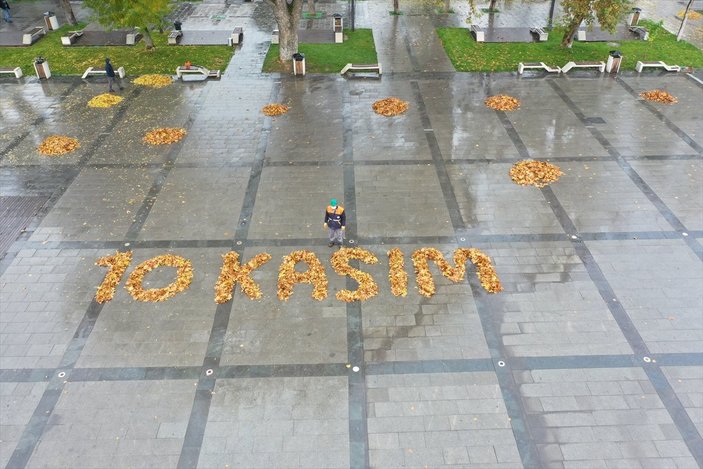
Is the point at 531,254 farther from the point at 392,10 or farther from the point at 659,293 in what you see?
the point at 392,10

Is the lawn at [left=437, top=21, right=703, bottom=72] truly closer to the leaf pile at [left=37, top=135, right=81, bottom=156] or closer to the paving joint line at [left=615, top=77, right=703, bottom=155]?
the paving joint line at [left=615, top=77, right=703, bottom=155]

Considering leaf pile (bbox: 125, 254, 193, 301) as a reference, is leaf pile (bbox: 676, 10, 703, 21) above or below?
above

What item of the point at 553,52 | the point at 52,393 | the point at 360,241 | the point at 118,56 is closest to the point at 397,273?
the point at 360,241

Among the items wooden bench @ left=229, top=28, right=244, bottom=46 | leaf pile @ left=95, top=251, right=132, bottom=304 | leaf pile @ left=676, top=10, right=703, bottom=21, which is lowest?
leaf pile @ left=95, top=251, right=132, bottom=304

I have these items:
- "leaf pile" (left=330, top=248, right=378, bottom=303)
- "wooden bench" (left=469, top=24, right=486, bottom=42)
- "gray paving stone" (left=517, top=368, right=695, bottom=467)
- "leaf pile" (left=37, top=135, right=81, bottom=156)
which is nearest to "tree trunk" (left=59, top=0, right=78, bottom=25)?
"leaf pile" (left=37, top=135, right=81, bottom=156)

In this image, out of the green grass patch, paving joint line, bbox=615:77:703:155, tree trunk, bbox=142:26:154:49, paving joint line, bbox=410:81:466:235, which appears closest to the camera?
paving joint line, bbox=410:81:466:235

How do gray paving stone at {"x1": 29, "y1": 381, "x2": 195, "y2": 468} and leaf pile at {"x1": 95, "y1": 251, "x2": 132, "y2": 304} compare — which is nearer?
gray paving stone at {"x1": 29, "y1": 381, "x2": 195, "y2": 468}

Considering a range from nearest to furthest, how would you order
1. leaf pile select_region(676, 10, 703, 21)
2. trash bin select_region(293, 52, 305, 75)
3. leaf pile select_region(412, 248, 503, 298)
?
leaf pile select_region(412, 248, 503, 298)
trash bin select_region(293, 52, 305, 75)
leaf pile select_region(676, 10, 703, 21)
